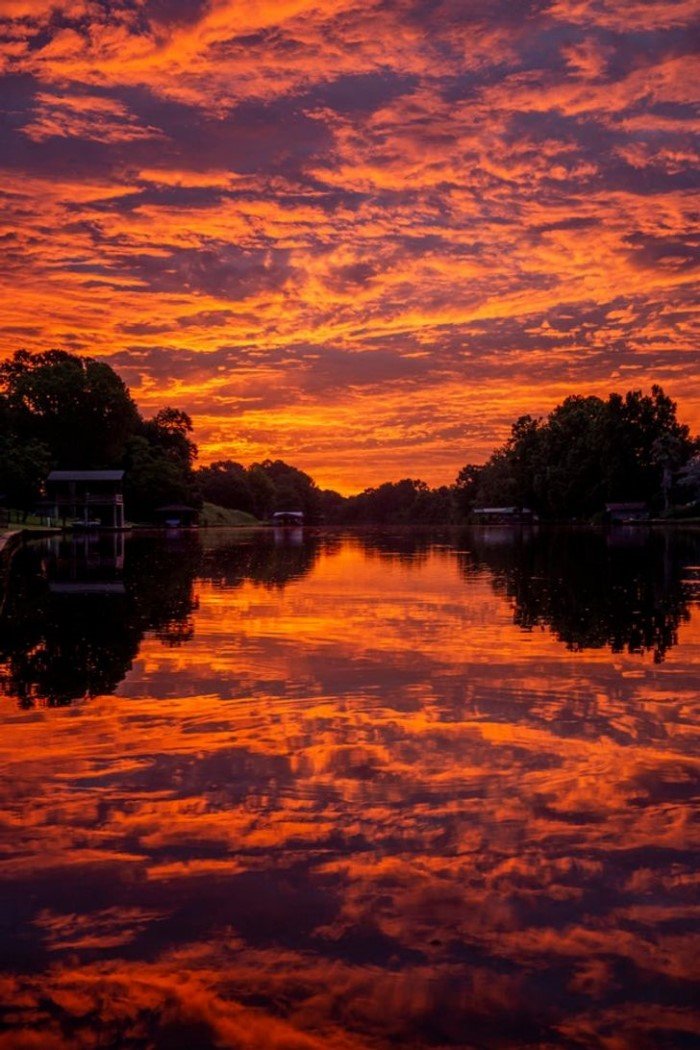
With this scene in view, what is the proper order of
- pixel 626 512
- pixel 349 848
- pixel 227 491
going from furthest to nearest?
pixel 227 491 < pixel 626 512 < pixel 349 848

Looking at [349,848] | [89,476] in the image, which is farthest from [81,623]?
[89,476]

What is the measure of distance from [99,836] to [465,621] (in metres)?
11.5

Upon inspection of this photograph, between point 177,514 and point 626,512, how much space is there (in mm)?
60055

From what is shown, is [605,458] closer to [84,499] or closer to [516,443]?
[516,443]

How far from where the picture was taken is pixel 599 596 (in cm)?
2141

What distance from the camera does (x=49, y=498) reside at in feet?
350

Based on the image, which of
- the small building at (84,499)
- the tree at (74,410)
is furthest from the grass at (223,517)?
the small building at (84,499)

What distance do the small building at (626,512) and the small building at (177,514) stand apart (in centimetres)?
5479

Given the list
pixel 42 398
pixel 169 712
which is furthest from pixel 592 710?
pixel 42 398

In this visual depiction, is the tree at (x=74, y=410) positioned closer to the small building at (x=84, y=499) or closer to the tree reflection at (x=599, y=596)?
the small building at (x=84, y=499)

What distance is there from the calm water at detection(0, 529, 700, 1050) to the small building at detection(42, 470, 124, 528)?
8783cm

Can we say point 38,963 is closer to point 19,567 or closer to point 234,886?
point 234,886

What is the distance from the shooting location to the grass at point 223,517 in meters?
150

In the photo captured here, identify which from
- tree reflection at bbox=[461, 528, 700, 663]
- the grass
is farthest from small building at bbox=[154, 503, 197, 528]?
tree reflection at bbox=[461, 528, 700, 663]
